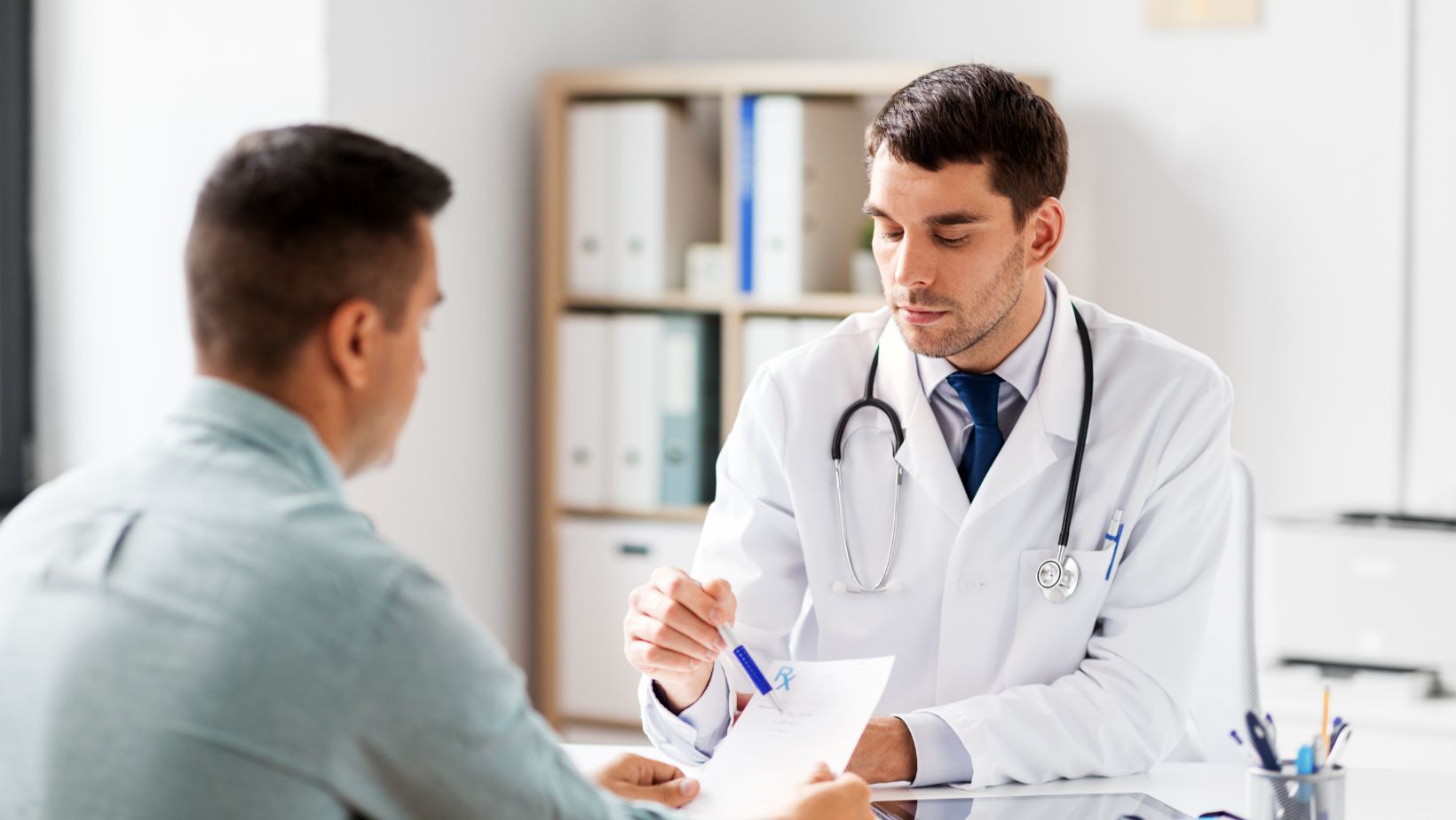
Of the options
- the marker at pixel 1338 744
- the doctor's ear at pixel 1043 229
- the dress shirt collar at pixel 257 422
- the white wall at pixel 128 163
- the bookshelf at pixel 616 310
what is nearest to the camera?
the dress shirt collar at pixel 257 422

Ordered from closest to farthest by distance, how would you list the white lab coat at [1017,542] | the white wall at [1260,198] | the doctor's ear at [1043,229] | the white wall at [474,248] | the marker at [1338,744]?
the marker at [1338,744] → the white lab coat at [1017,542] → the doctor's ear at [1043,229] → the white wall at [474,248] → the white wall at [1260,198]

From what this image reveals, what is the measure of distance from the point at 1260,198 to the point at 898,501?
1.81m

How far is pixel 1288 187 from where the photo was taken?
3.05m

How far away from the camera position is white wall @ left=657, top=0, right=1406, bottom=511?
299cm

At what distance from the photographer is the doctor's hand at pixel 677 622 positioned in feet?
4.59

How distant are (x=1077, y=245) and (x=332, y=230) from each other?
250cm

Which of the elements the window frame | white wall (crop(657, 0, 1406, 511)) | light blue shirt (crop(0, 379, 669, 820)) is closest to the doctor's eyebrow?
light blue shirt (crop(0, 379, 669, 820))

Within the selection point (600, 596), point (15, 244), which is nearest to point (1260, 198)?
point (600, 596)

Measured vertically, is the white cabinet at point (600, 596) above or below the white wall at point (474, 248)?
below

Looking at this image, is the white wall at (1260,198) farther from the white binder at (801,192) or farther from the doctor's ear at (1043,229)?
the doctor's ear at (1043,229)

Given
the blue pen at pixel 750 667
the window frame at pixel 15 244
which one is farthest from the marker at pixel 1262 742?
the window frame at pixel 15 244

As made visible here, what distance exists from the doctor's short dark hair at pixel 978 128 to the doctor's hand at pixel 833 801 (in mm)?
714

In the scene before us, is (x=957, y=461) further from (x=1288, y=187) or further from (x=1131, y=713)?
(x=1288, y=187)

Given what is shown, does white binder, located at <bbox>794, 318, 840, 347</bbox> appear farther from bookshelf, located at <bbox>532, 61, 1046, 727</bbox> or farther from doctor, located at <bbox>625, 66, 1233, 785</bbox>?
doctor, located at <bbox>625, 66, 1233, 785</bbox>
